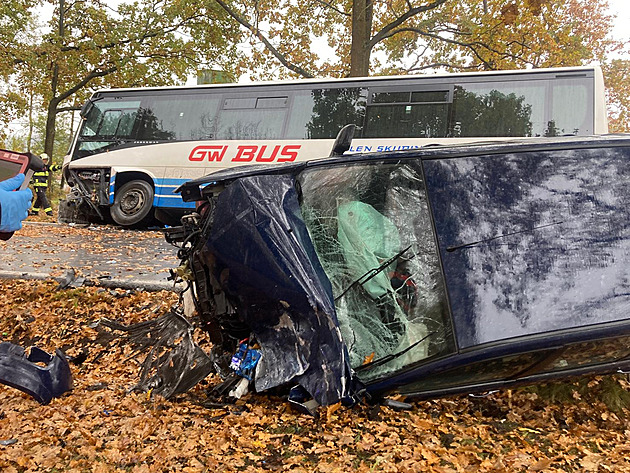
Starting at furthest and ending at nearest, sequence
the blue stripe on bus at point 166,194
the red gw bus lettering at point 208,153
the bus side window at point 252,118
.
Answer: the blue stripe on bus at point 166,194 → the red gw bus lettering at point 208,153 → the bus side window at point 252,118

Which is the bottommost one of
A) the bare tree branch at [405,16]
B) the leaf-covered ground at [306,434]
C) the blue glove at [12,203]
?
the leaf-covered ground at [306,434]

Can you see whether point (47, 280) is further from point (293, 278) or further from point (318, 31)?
point (318, 31)

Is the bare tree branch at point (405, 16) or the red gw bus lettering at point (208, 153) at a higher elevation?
the bare tree branch at point (405, 16)

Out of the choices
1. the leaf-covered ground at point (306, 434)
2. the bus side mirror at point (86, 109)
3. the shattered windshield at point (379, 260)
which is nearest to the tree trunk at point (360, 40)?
the bus side mirror at point (86, 109)

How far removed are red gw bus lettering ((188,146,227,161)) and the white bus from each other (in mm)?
22

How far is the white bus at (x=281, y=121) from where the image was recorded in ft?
Result: 28.8

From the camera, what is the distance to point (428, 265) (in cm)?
267

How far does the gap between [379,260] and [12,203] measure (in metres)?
2.36

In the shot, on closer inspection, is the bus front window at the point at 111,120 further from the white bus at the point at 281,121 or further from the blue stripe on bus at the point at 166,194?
the blue stripe on bus at the point at 166,194

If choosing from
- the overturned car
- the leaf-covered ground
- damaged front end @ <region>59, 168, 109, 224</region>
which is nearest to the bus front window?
damaged front end @ <region>59, 168, 109, 224</region>

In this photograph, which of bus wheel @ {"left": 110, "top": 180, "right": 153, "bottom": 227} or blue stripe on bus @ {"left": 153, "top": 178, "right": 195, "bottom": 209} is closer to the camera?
blue stripe on bus @ {"left": 153, "top": 178, "right": 195, "bottom": 209}

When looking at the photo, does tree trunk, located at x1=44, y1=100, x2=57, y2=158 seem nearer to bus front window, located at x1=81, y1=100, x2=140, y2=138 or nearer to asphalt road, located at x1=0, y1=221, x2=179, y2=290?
bus front window, located at x1=81, y1=100, x2=140, y2=138

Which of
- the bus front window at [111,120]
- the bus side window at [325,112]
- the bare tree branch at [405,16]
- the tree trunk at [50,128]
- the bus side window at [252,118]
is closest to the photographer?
the bus side window at [325,112]

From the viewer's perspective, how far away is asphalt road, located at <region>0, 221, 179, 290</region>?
5605 millimetres
